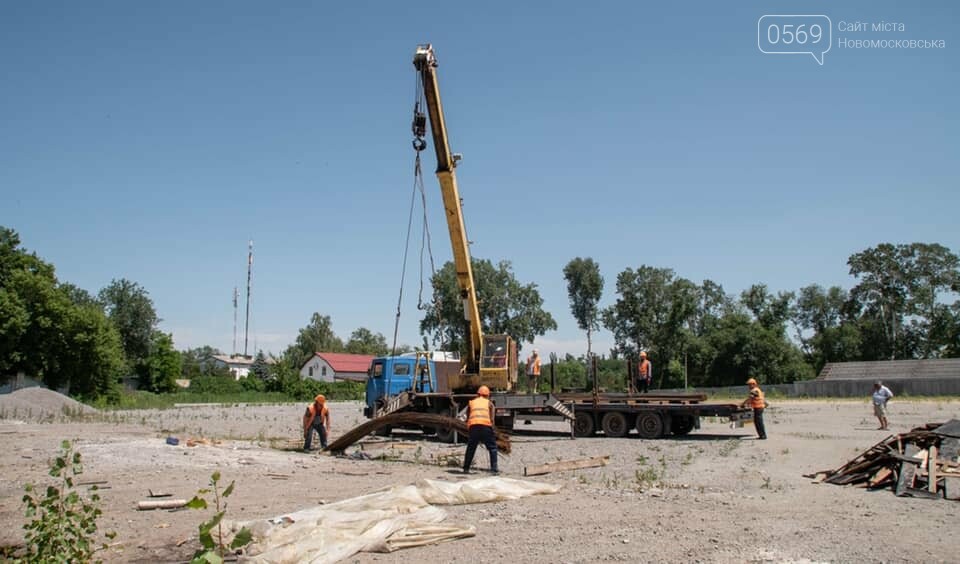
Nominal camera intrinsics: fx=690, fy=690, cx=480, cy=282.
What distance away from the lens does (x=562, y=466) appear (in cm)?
1239

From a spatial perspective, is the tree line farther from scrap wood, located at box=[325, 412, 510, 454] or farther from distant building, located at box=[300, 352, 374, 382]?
scrap wood, located at box=[325, 412, 510, 454]

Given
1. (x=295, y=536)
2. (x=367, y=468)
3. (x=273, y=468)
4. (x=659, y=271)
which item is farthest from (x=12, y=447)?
(x=659, y=271)

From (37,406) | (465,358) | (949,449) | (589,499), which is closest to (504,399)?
(465,358)

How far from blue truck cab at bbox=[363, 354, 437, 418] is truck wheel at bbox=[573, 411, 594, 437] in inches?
189

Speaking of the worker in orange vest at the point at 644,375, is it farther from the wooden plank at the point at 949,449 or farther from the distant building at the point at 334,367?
the distant building at the point at 334,367

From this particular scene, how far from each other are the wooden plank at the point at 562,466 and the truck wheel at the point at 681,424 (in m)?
6.74

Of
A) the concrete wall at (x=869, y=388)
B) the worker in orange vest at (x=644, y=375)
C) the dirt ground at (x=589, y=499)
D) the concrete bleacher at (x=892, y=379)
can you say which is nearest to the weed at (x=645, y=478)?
the dirt ground at (x=589, y=499)

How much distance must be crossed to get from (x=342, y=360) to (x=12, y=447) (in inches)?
2653

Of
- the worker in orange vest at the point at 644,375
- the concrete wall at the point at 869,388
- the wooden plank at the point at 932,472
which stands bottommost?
the concrete wall at the point at 869,388

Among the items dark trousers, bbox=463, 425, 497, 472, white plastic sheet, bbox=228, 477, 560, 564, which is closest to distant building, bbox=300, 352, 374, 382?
dark trousers, bbox=463, 425, 497, 472

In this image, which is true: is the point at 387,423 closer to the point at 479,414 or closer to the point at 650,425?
the point at 479,414

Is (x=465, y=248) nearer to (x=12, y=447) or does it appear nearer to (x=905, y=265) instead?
(x=12, y=447)

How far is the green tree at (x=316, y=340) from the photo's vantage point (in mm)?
103250

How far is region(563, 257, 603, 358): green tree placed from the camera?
74.2 m
